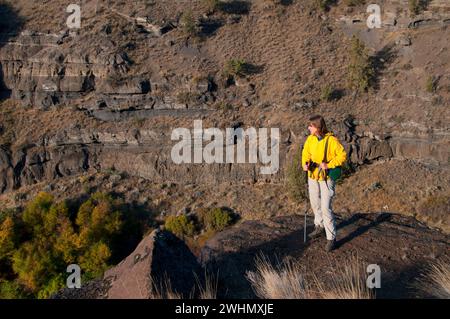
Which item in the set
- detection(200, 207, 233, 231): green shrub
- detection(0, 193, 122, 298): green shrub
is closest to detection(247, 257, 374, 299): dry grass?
detection(200, 207, 233, 231): green shrub

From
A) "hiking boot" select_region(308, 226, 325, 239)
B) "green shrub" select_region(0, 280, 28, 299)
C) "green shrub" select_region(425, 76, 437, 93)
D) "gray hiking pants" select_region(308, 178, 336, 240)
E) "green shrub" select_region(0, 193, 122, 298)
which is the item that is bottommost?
"green shrub" select_region(0, 280, 28, 299)

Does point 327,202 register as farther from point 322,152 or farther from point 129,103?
point 129,103

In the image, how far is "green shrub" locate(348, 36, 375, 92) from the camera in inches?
862

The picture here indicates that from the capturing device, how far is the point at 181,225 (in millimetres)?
18688

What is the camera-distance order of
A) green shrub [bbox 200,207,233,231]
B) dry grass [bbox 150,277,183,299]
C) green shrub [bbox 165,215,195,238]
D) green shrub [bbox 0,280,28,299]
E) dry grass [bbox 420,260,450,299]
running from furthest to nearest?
green shrub [bbox 200,207,233,231] < green shrub [bbox 165,215,195,238] < green shrub [bbox 0,280,28,299] < dry grass [bbox 420,260,450,299] < dry grass [bbox 150,277,183,299]

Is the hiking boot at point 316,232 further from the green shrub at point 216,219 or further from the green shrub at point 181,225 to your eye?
the green shrub at point 181,225

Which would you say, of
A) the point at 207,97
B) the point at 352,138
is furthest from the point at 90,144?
the point at 352,138

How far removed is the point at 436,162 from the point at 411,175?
1278mm

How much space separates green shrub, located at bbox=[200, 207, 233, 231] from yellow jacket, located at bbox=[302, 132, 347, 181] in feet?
40.5

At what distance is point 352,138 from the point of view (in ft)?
66.1

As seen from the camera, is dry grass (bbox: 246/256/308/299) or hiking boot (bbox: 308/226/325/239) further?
hiking boot (bbox: 308/226/325/239)

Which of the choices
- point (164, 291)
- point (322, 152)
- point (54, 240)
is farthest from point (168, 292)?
point (54, 240)

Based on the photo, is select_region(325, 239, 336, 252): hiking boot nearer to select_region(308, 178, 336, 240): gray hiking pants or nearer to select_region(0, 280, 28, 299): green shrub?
select_region(308, 178, 336, 240): gray hiking pants

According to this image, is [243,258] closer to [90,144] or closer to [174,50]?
[90,144]
